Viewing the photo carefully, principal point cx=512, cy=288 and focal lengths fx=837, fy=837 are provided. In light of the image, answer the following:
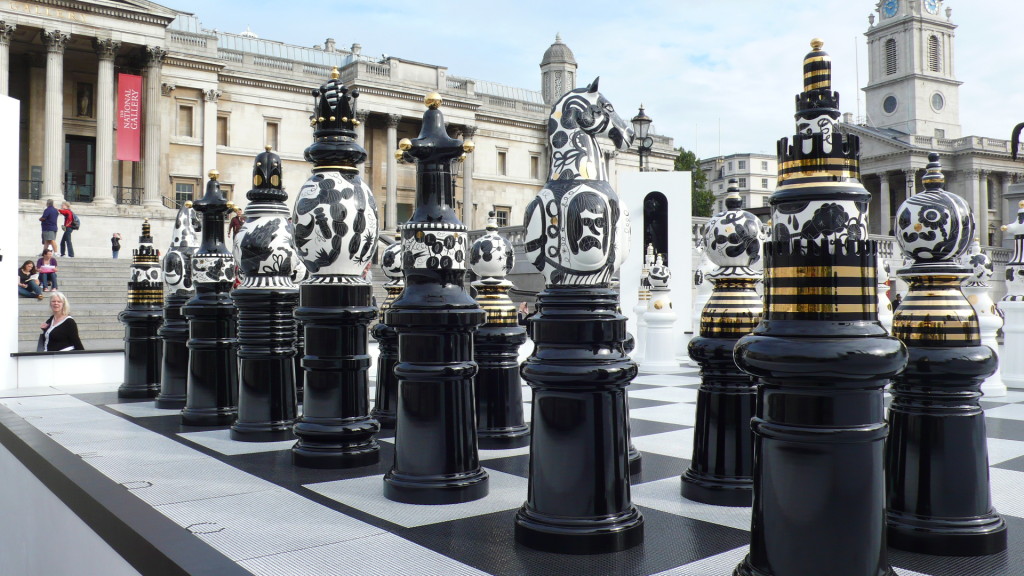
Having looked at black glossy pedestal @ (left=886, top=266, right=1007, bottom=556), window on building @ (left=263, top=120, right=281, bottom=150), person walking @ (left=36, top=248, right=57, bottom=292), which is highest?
window on building @ (left=263, top=120, right=281, bottom=150)

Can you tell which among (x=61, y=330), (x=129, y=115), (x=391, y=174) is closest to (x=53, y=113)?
(x=129, y=115)

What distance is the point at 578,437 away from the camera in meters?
3.08

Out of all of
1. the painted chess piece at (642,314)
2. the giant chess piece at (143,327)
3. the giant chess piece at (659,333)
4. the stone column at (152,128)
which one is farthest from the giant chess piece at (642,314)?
the stone column at (152,128)

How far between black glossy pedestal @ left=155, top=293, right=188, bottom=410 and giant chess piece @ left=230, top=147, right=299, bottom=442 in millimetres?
1531

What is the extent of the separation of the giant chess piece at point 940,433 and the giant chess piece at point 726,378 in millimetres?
633

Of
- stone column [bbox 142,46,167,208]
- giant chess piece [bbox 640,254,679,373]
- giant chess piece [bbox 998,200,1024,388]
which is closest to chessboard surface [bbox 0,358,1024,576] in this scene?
giant chess piece [bbox 998,200,1024,388]

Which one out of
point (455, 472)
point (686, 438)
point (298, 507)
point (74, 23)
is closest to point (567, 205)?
point (455, 472)

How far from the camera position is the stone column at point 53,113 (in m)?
32.2

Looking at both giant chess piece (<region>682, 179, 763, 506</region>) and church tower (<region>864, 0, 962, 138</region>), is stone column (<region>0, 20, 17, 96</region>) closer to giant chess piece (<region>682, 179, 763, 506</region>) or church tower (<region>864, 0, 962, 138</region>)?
giant chess piece (<region>682, 179, 763, 506</region>)

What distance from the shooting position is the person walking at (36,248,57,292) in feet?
58.0

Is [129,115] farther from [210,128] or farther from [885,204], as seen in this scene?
[885,204]

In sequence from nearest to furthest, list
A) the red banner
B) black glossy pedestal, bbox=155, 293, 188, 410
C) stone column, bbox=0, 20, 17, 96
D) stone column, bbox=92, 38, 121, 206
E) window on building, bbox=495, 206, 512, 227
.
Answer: black glossy pedestal, bbox=155, 293, 188, 410
stone column, bbox=0, 20, 17, 96
stone column, bbox=92, 38, 121, 206
the red banner
window on building, bbox=495, 206, 512, 227

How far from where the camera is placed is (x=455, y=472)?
3.75 metres

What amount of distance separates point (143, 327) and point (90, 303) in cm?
1518
